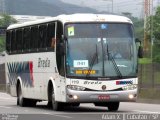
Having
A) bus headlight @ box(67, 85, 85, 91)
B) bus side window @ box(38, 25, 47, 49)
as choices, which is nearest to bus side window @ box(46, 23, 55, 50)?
bus side window @ box(38, 25, 47, 49)

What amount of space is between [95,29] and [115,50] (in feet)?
3.53

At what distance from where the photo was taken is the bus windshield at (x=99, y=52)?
85.4ft

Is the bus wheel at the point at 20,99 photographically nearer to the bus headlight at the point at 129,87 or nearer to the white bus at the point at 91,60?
the white bus at the point at 91,60

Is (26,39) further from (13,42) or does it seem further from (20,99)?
(20,99)

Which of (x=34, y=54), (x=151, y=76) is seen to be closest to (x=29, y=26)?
(x=34, y=54)

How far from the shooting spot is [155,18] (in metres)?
149

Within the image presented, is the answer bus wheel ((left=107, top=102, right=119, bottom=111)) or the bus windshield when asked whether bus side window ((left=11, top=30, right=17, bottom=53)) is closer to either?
bus wheel ((left=107, top=102, right=119, bottom=111))

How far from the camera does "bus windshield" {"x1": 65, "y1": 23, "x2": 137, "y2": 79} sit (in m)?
26.0

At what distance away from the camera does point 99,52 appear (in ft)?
86.0

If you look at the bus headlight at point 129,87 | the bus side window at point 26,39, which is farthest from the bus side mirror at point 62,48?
the bus side window at point 26,39

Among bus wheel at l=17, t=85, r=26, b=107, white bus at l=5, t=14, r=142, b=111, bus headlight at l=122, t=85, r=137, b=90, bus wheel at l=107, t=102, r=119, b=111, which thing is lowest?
bus wheel at l=17, t=85, r=26, b=107

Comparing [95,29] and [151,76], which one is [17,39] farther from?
[151,76]

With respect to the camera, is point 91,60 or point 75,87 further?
point 91,60

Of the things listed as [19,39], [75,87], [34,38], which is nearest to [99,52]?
[75,87]
